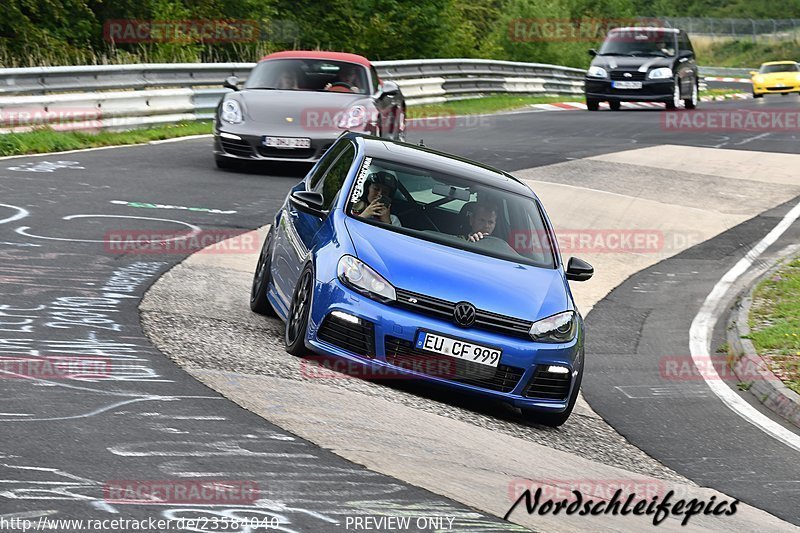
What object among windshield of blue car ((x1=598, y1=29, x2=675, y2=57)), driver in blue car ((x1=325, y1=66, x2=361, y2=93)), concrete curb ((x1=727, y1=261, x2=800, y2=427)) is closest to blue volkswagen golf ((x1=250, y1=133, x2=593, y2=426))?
concrete curb ((x1=727, y1=261, x2=800, y2=427))

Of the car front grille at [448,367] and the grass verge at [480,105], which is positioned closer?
the car front grille at [448,367]

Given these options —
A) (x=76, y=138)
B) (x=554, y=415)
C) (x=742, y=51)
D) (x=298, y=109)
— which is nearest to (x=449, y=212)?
(x=554, y=415)

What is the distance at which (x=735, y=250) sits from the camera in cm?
1560

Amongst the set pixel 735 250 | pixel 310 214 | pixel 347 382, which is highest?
pixel 310 214

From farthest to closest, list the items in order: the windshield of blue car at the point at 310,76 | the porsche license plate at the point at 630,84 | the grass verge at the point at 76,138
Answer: the porsche license plate at the point at 630,84
the grass verge at the point at 76,138
the windshield of blue car at the point at 310,76

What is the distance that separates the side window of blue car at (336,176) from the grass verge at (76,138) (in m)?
9.20

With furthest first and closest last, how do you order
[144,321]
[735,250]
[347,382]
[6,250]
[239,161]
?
[239,161] < [735,250] < [6,250] < [144,321] < [347,382]

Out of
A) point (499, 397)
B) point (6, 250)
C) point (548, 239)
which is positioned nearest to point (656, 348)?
point (548, 239)

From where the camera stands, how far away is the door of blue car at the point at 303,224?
8742 mm

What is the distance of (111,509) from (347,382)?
2.79 meters

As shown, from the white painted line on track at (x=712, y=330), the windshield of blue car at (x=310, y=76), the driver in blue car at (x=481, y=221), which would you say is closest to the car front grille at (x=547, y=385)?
the driver in blue car at (x=481, y=221)

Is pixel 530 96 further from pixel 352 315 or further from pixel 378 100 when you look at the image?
pixel 352 315

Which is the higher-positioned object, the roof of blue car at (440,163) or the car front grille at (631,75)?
the roof of blue car at (440,163)

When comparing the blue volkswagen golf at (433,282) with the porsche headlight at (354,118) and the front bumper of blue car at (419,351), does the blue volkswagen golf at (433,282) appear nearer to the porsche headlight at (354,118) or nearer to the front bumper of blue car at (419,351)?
the front bumper of blue car at (419,351)
